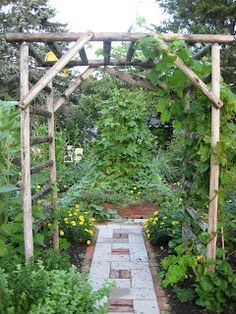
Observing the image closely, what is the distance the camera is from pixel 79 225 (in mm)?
5348

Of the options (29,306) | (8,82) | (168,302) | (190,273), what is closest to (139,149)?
(190,273)

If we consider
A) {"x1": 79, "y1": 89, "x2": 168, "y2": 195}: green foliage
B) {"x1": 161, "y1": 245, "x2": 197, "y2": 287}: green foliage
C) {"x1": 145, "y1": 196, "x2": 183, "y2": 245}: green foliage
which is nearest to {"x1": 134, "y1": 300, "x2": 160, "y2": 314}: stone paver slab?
{"x1": 161, "y1": 245, "x2": 197, "y2": 287}: green foliage

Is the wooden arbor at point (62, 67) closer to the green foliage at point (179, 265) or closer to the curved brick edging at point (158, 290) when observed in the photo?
the green foliage at point (179, 265)

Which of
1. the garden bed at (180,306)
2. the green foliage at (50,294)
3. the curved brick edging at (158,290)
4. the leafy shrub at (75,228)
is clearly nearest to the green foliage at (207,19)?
the leafy shrub at (75,228)

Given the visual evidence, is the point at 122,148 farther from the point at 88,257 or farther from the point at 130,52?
the point at 130,52

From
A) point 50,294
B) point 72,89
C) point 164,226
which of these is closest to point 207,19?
point 164,226

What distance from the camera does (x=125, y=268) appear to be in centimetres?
442

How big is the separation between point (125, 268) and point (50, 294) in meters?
1.99

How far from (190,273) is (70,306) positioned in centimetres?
197

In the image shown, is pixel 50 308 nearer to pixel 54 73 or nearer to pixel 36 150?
pixel 54 73

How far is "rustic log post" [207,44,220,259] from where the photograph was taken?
3.28 m

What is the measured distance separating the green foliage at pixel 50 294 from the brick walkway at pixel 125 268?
0.92 ft

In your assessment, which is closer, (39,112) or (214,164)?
(214,164)

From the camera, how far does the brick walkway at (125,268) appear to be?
3.45 meters
